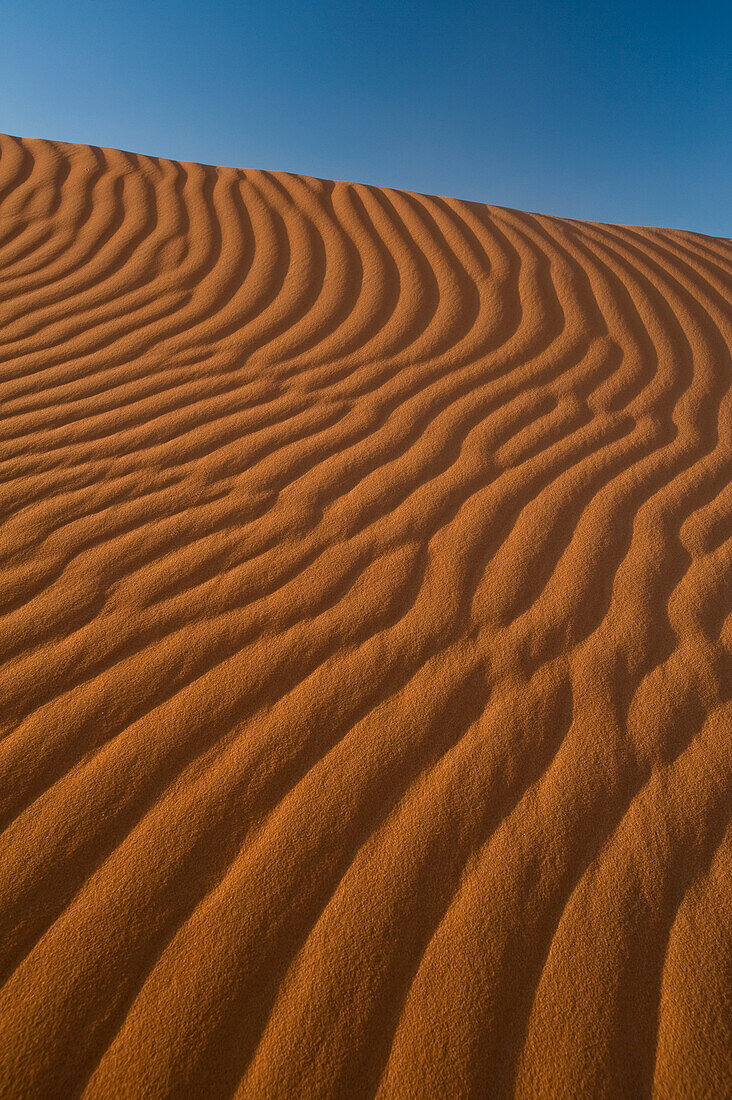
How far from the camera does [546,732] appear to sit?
4.74 ft

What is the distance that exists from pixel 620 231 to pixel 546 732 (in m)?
4.30

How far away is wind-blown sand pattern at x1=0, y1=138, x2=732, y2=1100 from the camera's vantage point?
3.25 ft

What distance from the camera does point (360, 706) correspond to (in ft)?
4.87

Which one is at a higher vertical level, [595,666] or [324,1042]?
[595,666]

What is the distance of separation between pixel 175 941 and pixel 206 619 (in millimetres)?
764

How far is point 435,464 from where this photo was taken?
7.64 ft

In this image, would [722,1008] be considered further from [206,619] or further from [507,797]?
[206,619]

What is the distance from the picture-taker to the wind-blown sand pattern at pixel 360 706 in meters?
0.99

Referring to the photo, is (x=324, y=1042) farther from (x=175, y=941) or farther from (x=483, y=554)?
(x=483, y=554)

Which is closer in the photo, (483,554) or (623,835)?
(623,835)

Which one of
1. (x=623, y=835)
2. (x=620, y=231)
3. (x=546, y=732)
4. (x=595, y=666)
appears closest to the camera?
(x=623, y=835)

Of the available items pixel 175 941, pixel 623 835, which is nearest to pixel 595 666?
pixel 623 835

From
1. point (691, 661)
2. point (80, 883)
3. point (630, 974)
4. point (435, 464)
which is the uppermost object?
point (435, 464)

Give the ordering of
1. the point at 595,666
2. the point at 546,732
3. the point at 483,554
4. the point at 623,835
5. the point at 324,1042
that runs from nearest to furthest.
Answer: the point at 324,1042
the point at 623,835
the point at 546,732
the point at 595,666
the point at 483,554
